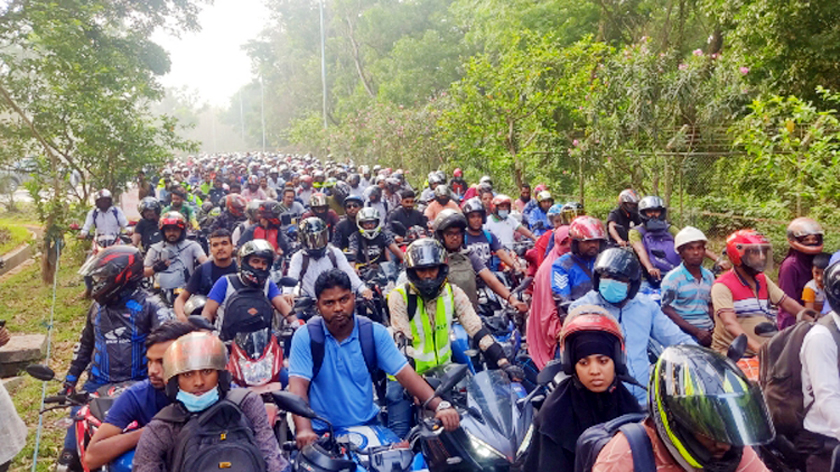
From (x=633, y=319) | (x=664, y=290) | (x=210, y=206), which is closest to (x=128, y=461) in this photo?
(x=633, y=319)

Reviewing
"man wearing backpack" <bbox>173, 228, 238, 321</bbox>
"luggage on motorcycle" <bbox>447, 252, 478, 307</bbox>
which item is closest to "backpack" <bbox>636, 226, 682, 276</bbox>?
"luggage on motorcycle" <bbox>447, 252, 478, 307</bbox>

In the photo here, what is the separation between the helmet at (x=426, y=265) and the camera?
502 cm

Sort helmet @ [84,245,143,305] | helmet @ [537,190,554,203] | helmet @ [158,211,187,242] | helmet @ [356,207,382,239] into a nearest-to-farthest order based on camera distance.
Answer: helmet @ [84,245,143,305] < helmet @ [158,211,187,242] < helmet @ [356,207,382,239] < helmet @ [537,190,554,203]

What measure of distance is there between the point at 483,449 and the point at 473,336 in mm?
1385

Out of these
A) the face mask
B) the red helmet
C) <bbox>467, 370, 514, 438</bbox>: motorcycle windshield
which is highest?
the red helmet

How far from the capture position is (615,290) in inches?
167

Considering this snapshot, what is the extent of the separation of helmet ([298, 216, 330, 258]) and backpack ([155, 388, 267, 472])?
14.0ft

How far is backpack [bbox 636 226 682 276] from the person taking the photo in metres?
7.61

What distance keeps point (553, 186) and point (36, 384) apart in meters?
13.5

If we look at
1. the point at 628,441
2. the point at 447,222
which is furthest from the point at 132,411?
the point at 447,222

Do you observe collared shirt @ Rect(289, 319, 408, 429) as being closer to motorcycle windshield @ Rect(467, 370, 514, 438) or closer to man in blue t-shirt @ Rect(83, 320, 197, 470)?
motorcycle windshield @ Rect(467, 370, 514, 438)

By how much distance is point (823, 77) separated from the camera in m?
11.7

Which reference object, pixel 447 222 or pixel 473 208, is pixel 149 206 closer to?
pixel 473 208

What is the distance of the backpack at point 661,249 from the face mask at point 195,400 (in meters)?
5.59
